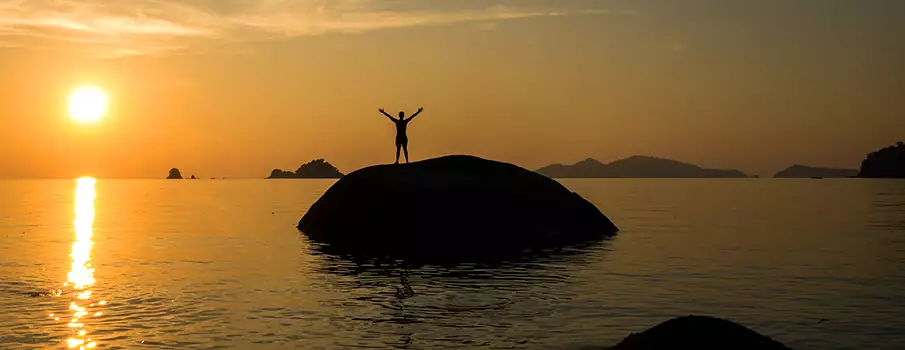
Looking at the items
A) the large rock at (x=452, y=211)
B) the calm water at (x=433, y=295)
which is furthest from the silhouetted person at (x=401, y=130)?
the calm water at (x=433, y=295)

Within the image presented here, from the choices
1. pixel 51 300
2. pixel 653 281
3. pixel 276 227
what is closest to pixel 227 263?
pixel 51 300

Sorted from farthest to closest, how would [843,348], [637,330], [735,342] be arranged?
1. [637,330]
2. [843,348]
3. [735,342]

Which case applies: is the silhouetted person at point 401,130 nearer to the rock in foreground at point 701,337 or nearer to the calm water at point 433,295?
the calm water at point 433,295

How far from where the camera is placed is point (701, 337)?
12.6 meters

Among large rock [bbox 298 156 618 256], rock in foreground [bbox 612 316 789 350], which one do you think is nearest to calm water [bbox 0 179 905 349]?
large rock [bbox 298 156 618 256]

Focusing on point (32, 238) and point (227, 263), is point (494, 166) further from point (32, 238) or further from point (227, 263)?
point (32, 238)

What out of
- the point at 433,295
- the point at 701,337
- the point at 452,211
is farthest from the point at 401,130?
the point at 701,337

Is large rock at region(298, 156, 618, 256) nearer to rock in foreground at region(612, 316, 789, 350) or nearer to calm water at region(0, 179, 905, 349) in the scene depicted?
calm water at region(0, 179, 905, 349)

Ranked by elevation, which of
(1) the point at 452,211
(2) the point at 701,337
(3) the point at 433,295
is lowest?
(3) the point at 433,295

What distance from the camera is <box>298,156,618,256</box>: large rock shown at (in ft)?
110

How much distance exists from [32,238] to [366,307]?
29071mm

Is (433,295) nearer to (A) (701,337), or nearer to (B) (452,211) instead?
(A) (701,337)

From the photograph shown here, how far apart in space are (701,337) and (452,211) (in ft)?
71.8

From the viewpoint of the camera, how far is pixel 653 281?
79.4 feet
